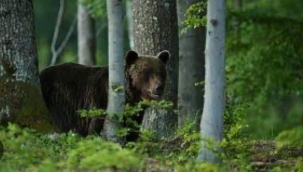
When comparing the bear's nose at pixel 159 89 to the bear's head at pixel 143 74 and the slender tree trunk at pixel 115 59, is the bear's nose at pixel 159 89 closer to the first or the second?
the bear's head at pixel 143 74

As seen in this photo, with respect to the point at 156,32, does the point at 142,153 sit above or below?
below

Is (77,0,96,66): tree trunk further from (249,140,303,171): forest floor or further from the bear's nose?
(249,140,303,171): forest floor

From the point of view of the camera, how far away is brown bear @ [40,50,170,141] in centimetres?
1232

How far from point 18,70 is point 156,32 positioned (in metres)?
2.97

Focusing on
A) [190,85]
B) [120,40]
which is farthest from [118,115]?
[190,85]

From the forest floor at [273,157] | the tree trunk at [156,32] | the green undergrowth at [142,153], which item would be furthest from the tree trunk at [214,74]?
the tree trunk at [156,32]

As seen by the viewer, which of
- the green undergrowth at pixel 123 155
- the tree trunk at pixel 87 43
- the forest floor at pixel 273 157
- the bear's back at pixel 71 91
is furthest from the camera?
the tree trunk at pixel 87 43

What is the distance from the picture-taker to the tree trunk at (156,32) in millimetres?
13766

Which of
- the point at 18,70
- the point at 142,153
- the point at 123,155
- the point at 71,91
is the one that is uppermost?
the point at 18,70

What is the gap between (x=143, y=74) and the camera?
12375 mm

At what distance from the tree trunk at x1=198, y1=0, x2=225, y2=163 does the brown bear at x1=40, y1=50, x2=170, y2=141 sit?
122 inches

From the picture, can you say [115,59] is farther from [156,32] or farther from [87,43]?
[87,43]

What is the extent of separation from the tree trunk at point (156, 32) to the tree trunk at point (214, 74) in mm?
4456

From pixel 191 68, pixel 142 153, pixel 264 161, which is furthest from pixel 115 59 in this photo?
pixel 191 68
